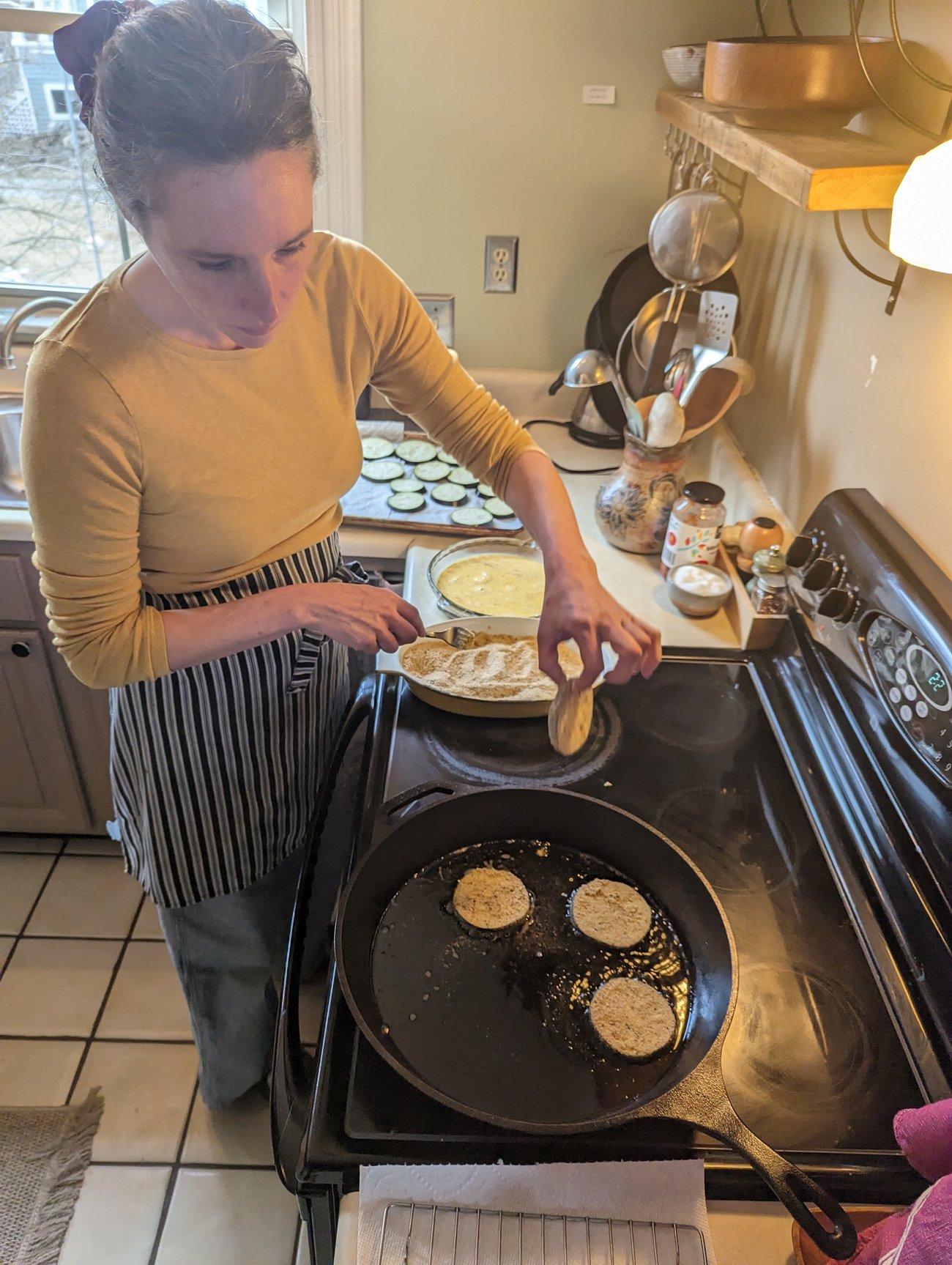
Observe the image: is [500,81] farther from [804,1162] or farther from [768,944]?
[804,1162]

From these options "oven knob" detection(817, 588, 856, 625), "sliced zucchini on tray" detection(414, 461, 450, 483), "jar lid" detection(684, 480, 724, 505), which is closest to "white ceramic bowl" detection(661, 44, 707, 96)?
"jar lid" detection(684, 480, 724, 505)

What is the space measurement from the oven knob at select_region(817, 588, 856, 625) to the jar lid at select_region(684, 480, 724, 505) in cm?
31

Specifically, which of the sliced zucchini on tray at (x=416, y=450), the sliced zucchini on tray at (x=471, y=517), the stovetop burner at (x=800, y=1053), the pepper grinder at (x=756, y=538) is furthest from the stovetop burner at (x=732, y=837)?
the sliced zucchini on tray at (x=416, y=450)

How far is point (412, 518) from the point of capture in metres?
1.51

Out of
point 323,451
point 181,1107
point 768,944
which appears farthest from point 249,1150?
point 323,451

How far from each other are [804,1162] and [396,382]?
3.17 ft

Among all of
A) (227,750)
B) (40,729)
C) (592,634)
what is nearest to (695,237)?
(592,634)

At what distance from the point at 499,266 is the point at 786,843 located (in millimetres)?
1393

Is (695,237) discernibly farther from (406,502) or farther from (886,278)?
(406,502)

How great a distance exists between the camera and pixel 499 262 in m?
1.82

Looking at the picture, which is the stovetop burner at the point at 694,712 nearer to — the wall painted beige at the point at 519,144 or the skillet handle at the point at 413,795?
the skillet handle at the point at 413,795

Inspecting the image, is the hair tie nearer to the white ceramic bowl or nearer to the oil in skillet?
the oil in skillet

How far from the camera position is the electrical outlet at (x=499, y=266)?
180cm

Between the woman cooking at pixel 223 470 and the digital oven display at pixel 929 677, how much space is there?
0.27 metres
